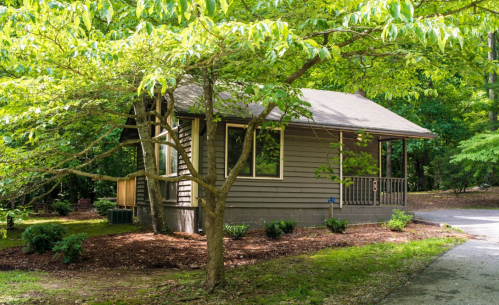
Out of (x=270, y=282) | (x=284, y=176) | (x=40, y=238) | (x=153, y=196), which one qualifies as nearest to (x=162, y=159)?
(x=153, y=196)

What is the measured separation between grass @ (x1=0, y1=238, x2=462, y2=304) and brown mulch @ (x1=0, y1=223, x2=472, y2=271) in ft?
Result: 1.87

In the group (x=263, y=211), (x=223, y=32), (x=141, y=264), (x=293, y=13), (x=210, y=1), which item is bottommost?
(x=141, y=264)

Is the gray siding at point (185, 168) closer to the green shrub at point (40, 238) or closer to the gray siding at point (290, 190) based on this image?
the gray siding at point (290, 190)

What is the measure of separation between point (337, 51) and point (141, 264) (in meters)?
5.97

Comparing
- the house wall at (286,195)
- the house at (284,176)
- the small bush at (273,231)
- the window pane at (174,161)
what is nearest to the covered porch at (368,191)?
the house at (284,176)

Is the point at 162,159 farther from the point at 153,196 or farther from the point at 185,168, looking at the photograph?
the point at 185,168

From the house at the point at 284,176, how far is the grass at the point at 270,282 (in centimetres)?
353

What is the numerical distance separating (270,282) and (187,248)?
3.53 m

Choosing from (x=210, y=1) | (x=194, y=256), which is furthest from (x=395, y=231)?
(x=210, y=1)

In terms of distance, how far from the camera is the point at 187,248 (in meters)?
9.48

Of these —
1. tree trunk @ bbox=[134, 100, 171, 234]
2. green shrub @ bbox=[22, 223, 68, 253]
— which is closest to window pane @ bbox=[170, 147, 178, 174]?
tree trunk @ bbox=[134, 100, 171, 234]

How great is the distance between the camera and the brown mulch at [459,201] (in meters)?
19.8

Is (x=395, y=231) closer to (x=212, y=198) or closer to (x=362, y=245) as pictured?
(x=362, y=245)

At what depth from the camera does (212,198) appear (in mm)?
6164
